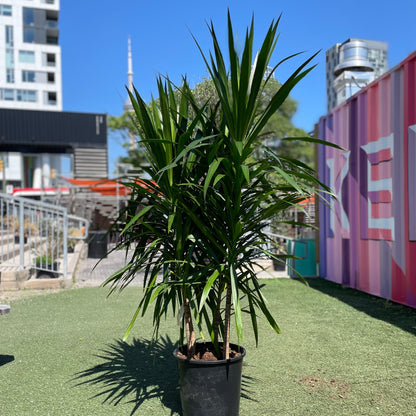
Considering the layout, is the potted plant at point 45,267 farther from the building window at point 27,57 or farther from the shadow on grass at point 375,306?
the building window at point 27,57

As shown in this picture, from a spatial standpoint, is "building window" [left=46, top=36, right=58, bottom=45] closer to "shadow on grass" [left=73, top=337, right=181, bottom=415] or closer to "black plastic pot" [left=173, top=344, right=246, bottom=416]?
"shadow on grass" [left=73, top=337, right=181, bottom=415]

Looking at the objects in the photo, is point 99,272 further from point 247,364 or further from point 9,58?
point 9,58

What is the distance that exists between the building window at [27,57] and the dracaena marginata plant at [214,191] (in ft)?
187

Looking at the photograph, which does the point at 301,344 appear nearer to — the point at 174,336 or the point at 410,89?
the point at 174,336

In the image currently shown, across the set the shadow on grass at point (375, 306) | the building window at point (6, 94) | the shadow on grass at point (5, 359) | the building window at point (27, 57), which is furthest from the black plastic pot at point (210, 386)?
the building window at point (27, 57)

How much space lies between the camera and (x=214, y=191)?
2.73 meters

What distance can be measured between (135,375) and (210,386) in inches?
50.3

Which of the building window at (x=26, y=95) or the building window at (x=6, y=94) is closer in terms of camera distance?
the building window at (x=6, y=94)

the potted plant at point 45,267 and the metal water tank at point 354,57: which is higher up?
the metal water tank at point 354,57

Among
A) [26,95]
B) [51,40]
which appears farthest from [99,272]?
[51,40]

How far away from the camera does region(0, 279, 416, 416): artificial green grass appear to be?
3.23 meters

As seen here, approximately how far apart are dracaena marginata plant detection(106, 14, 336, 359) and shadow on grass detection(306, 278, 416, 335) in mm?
3185

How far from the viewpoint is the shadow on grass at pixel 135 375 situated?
339cm

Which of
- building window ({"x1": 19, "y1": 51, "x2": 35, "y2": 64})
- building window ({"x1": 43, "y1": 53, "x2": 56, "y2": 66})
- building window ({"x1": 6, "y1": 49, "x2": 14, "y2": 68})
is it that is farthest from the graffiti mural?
building window ({"x1": 6, "y1": 49, "x2": 14, "y2": 68})
